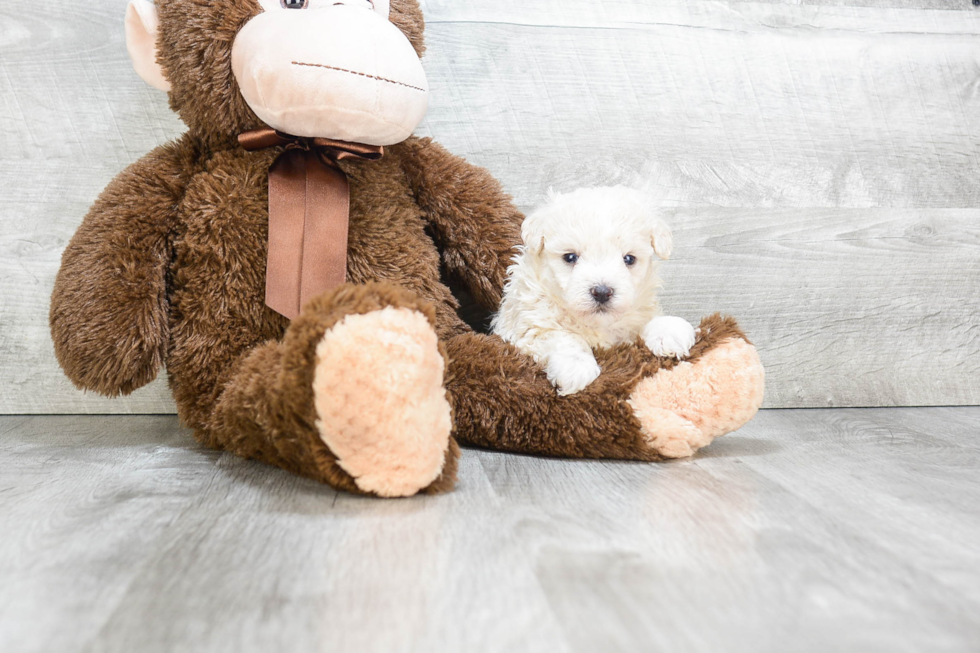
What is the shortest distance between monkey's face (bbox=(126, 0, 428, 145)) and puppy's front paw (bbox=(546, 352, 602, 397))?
0.37 metres

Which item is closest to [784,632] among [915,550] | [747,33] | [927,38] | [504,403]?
[915,550]

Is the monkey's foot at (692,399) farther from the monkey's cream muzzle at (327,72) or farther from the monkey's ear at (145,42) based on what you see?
the monkey's ear at (145,42)

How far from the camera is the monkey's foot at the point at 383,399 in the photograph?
29.5 inches

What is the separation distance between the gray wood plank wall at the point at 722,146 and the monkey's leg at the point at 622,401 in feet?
1.28

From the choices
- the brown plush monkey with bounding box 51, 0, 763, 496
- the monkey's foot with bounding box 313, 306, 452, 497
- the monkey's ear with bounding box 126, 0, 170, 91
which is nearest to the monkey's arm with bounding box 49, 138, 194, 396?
the brown plush monkey with bounding box 51, 0, 763, 496

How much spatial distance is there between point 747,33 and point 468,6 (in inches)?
19.4

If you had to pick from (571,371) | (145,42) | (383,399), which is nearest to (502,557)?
(383,399)

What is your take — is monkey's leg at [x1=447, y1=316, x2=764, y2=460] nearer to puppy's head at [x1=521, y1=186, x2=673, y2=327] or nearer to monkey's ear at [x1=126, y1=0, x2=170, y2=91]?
puppy's head at [x1=521, y1=186, x2=673, y2=327]

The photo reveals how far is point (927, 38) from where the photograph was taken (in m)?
1.41

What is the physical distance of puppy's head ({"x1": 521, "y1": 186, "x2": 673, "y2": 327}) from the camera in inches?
38.8

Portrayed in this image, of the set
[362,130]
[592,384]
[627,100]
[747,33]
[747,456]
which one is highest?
[747,33]

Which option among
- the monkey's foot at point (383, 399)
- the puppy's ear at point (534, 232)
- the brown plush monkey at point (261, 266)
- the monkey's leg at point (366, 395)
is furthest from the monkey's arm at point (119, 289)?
the puppy's ear at point (534, 232)

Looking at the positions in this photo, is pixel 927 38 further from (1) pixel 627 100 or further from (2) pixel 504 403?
(2) pixel 504 403

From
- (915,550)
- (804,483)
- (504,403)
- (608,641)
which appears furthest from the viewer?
(504,403)
